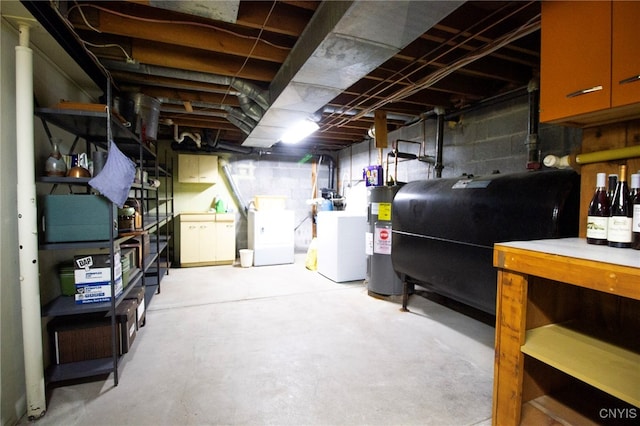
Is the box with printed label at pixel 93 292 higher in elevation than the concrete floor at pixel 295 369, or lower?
higher

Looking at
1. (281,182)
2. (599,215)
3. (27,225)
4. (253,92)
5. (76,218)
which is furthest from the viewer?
(281,182)

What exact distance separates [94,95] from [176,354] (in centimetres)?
234

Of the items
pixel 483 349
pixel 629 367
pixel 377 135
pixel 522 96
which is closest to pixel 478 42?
pixel 522 96

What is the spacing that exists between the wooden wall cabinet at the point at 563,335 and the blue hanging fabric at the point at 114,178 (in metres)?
2.04

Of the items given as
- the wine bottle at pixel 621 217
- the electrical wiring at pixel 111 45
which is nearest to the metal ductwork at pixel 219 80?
the electrical wiring at pixel 111 45

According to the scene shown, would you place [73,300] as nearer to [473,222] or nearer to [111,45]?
[111,45]

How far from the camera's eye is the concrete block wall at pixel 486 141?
7.88ft

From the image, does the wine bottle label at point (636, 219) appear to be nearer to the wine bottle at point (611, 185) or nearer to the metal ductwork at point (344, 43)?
the wine bottle at point (611, 185)

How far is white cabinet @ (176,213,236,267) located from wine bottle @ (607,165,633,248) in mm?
4773

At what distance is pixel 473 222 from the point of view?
2.04 metres

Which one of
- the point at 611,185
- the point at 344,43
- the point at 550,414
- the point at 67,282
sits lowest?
the point at 550,414

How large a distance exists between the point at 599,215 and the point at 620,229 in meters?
0.16

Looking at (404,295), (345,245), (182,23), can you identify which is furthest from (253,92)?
(404,295)

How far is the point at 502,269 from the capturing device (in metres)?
1.29
